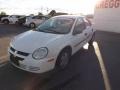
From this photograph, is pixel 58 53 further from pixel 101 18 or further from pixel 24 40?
pixel 101 18

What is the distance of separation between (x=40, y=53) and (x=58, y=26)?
72.5 inches

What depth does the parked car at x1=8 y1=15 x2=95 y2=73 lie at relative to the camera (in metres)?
5.43

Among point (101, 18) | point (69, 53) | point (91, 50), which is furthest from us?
point (101, 18)

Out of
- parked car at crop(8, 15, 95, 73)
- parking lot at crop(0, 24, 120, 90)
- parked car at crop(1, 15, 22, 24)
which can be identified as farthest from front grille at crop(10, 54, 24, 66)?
parked car at crop(1, 15, 22, 24)

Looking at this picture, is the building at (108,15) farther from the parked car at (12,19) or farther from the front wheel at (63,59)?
the front wheel at (63,59)

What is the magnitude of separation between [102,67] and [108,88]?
5.13 feet

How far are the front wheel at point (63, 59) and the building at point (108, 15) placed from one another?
13.3 metres

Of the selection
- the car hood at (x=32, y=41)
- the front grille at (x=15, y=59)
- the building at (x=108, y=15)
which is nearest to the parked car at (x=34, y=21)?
the building at (x=108, y=15)

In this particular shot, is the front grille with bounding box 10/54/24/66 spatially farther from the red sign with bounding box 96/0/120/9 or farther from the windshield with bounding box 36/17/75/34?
the red sign with bounding box 96/0/120/9

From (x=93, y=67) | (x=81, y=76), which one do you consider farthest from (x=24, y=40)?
(x=93, y=67)

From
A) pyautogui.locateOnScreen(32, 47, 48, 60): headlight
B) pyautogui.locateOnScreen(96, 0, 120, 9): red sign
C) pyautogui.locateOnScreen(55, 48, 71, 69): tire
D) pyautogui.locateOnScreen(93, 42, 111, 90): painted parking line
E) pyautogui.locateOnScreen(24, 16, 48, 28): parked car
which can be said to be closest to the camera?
pyautogui.locateOnScreen(93, 42, 111, 90): painted parking line

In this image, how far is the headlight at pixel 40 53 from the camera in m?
5.41

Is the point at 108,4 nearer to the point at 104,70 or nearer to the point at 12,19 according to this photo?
the point at 104,70

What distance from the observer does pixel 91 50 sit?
8859mm
